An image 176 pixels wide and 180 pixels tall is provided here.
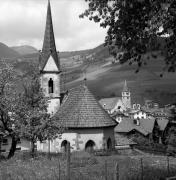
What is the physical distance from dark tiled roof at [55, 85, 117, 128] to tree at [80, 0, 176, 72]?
20261 millimetres

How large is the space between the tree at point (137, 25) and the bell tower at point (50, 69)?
91.9ft

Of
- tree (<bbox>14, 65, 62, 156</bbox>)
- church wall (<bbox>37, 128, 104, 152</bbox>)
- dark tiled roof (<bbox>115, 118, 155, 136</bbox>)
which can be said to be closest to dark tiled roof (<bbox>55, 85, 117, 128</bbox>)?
church wall (<bbox>37, 128, 104, 152</bbox>)

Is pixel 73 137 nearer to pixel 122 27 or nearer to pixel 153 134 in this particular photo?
pixel 122 27

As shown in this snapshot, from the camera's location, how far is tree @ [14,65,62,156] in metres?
26.4

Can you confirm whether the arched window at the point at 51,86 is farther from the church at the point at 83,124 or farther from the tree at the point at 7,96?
the tree at the point at 7,96

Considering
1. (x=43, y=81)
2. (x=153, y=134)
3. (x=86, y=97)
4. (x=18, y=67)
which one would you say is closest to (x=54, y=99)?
(x=43, y=81)

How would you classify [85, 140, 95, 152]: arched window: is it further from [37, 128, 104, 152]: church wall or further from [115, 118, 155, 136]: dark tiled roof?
[115, 118, 155, 136]: dark tiled roof

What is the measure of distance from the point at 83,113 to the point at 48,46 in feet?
37.3

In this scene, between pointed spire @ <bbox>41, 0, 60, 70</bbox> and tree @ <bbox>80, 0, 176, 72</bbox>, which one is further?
pointed spire @ <bbox>41, 0, 60, 70</bbox>

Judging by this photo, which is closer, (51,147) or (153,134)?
(51,147)

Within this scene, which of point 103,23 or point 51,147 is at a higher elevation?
point 103,23

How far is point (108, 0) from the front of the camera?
11664mm

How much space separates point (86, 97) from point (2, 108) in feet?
34.4

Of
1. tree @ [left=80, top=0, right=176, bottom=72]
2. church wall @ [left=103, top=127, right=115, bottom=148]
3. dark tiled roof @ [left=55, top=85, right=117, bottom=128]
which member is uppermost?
tree @ [left=80, top=0, right=176, bottom=72]
